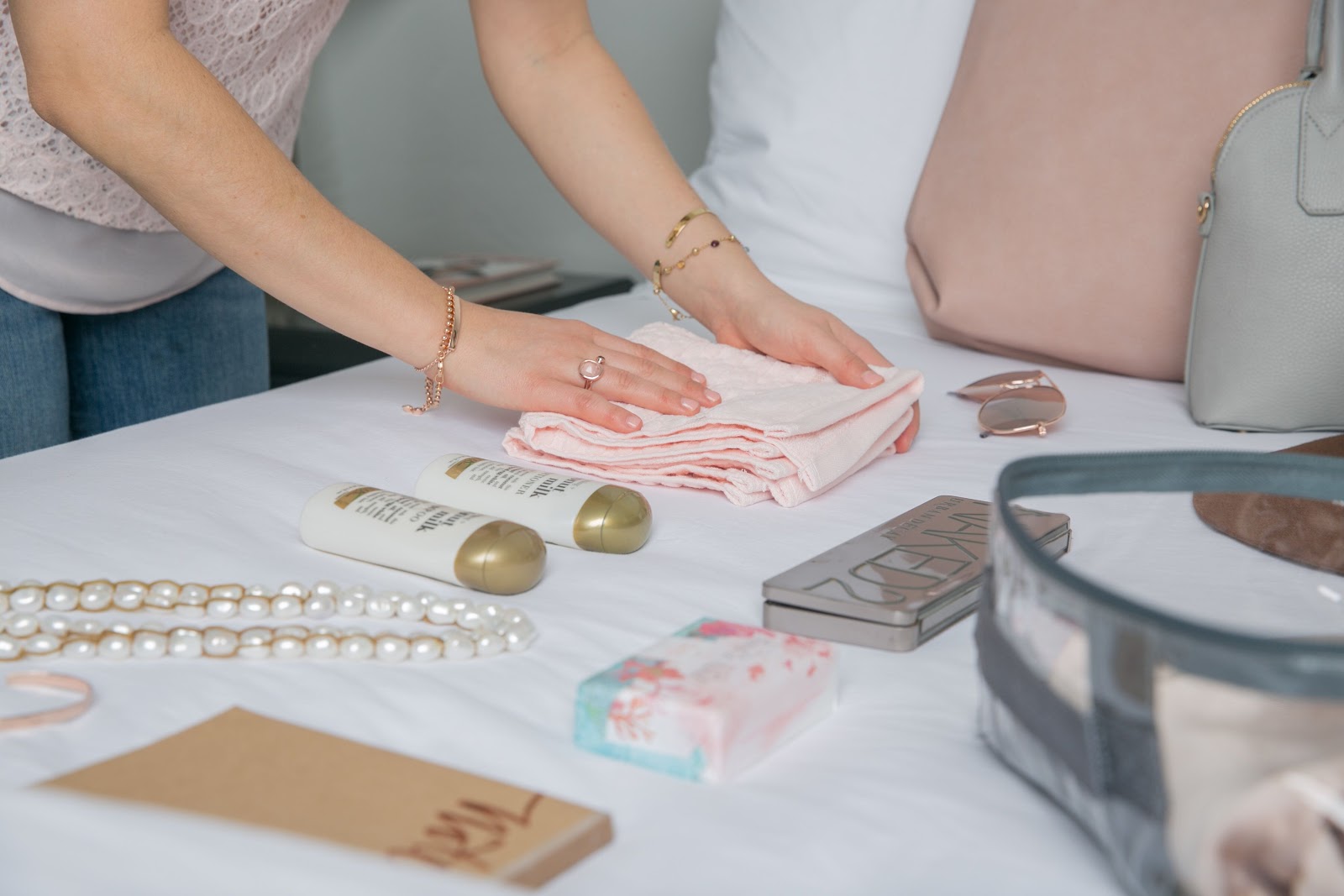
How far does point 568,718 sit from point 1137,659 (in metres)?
0.24

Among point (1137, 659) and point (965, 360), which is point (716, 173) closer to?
point (965, 360)

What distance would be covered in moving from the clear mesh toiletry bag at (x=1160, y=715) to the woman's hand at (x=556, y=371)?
408 mm

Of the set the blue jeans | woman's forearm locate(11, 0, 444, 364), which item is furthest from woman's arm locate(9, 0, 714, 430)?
the blue jeans

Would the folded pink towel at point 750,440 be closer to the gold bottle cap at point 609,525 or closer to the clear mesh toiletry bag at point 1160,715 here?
the gold bottle cap at point 609,525

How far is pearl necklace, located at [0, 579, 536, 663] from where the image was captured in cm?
57

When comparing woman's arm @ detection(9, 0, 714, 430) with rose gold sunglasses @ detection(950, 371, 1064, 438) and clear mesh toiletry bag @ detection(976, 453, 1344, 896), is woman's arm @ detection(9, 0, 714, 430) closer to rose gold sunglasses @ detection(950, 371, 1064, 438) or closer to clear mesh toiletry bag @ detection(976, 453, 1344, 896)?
rose gold sunglasses @ detection(950, 371, 1064, 438)

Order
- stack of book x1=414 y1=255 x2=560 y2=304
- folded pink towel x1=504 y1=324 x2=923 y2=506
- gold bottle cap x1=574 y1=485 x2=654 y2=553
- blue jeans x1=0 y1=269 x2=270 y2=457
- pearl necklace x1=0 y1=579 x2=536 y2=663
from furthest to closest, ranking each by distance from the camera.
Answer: stack of book x1=414 y1=255 x2=560 y2=304
blue jeans x1=0 y1=269 x2=270 y2=457
folded pink towel x1=504 y1=324 x2=923 y2=506
gold bottle cap x1=574 y1=485 x2=654 y2=553
pearl necklace x1=0 y1=579 x2=536 y2=663

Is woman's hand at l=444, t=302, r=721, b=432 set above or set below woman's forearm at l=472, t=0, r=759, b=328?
below

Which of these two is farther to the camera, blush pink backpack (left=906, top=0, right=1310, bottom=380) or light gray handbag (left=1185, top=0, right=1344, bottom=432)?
blush pink backpack (left=906, top=0, right=1310, bottom=380)

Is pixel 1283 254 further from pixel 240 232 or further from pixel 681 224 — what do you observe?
pixel 240 232

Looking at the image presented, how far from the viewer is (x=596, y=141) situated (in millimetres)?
1164

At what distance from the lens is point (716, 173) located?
1.50 meters

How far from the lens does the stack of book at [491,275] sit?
1682mm

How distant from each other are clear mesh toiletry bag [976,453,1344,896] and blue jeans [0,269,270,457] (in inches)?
36.4
